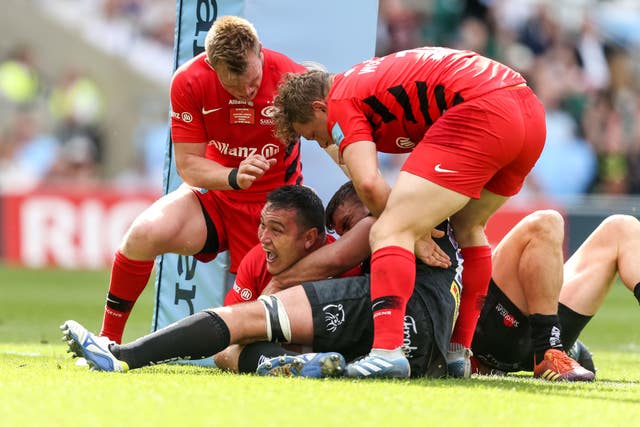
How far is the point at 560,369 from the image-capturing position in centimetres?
609

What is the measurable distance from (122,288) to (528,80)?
41.5 feet

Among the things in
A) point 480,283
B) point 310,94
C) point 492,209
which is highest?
point 310,94

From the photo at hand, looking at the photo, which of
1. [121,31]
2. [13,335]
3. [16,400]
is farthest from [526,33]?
[16,400]

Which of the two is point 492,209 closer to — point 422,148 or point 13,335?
point 422,148

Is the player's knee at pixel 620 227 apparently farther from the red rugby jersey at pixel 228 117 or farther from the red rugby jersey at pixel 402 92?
the red rugby jersey at pixel 228 117

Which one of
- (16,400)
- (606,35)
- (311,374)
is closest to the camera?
(16,400)

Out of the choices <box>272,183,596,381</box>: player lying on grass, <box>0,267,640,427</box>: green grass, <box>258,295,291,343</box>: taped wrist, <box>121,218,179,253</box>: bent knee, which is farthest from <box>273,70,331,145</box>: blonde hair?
<box>0,267,640,427</box>: green grass

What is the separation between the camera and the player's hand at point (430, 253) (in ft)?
Result: 19.1

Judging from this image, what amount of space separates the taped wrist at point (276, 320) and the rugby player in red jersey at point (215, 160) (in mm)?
935

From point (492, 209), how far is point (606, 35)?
48.0 feet

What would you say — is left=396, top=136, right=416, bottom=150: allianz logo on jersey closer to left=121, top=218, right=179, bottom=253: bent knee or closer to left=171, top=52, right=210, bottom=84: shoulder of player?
left=171, top=52, right=210, bottom=84: shoulder of player

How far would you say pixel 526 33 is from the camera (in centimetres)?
1941

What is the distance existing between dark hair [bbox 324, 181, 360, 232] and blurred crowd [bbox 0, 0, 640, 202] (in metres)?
10.8

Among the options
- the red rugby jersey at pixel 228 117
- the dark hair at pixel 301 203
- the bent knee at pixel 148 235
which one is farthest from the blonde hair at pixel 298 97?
the bent knee at pixel 148 235
